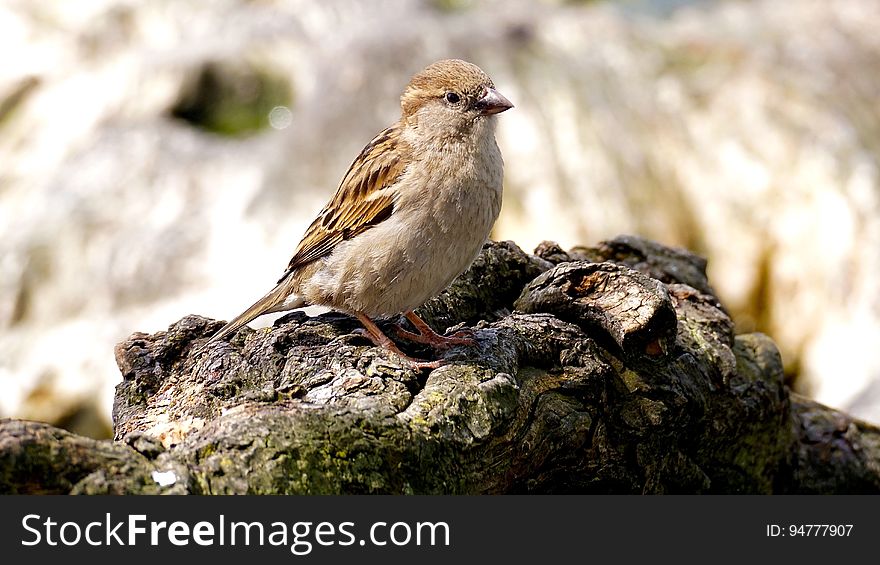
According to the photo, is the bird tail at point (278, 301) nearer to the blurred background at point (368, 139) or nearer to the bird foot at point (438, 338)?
the bird foot at point (438, 338)

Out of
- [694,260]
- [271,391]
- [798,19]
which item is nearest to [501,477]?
[271,391]

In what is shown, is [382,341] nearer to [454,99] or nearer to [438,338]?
[438,338]

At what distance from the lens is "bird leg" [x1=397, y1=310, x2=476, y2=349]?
414 cm

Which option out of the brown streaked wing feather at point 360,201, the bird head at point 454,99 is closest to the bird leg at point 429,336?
the brown streaked wing feather at point 360,201

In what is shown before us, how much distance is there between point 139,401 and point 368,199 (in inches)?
48.8

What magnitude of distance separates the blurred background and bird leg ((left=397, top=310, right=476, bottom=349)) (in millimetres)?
6293

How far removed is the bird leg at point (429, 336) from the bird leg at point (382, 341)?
10 centimetres

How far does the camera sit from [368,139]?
444 inches

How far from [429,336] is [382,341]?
0.27 metres

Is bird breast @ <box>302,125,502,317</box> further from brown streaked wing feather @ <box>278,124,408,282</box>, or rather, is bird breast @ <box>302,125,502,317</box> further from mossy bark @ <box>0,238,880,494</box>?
mossy bark @ <box>0,238,880,494</box>

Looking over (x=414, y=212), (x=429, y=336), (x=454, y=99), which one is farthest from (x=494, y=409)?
(x=454, y=99)

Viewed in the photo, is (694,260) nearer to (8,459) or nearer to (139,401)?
(139,401)

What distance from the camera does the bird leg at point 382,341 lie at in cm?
391

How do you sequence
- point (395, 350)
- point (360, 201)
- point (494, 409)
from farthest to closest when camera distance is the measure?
1. point (360, 201)
2. point (395, 350)
3. point (494, 409)
